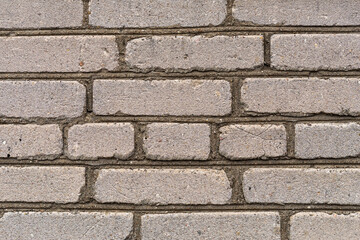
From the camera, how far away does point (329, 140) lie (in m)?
0.93

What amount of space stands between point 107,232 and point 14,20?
2.43 ft

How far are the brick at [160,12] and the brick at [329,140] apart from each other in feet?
1.48

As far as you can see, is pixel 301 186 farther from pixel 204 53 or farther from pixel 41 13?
pixel 41 13

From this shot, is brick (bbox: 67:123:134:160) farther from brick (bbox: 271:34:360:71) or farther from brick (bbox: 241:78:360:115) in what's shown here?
brick (bbox: 271:34:360:71)

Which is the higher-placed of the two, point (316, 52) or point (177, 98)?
point (316, 52)

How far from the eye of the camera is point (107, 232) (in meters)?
0.94

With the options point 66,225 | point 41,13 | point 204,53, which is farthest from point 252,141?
point 41,13

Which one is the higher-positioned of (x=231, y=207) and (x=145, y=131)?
(x=145, y=131)

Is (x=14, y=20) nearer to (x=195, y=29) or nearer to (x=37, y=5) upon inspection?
(x=37, y=5)

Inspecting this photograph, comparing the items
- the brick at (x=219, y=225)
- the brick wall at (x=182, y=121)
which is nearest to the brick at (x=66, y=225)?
the brick wall at (x=182, y=121)

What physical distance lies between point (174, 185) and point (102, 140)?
269mm

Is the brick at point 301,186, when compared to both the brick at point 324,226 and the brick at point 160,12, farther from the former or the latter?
the brick at point 160,12

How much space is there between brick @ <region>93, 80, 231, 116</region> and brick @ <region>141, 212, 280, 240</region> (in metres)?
0.32

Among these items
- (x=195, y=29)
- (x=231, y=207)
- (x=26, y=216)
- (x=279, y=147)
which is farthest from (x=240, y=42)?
(x=26, y=216)
